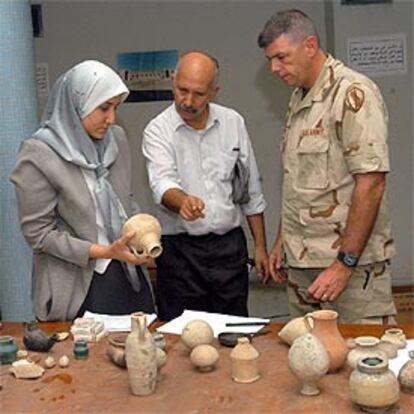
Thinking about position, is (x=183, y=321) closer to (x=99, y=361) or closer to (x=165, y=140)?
(x=99, y=361)

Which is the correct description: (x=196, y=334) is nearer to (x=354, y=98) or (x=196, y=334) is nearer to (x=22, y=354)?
(x=22, y=354)

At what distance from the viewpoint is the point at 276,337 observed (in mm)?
2182

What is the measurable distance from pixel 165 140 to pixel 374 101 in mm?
900

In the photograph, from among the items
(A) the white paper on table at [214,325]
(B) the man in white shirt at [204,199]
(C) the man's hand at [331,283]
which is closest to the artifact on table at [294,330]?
(A) the white paper on table at [214,325]

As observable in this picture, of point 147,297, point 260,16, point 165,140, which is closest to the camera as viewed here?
point 147,297

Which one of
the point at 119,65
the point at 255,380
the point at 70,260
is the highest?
the point at 119,65

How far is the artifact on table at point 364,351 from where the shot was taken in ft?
5.98

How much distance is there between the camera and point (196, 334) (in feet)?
6.75

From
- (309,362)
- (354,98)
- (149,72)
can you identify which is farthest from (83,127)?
(149,72)

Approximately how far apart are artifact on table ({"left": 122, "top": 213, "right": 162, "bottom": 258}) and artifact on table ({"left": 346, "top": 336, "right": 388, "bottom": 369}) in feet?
2.22

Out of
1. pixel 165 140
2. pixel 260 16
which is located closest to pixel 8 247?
pixel 165 140

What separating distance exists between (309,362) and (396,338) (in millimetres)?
388

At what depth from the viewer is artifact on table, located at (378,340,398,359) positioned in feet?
6.43

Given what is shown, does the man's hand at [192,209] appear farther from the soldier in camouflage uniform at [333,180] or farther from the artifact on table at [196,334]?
the artifact on table at [196,334]
